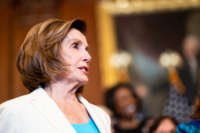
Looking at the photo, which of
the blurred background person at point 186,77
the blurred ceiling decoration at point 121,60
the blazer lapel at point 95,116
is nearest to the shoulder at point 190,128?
the blazer lapel at point 95,116

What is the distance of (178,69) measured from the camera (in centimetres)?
518

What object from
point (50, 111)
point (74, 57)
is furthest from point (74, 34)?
point (50, 111)

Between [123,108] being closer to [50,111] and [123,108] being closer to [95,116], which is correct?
[95,116]

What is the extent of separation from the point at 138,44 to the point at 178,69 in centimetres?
95

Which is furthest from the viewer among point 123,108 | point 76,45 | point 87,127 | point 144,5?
point 144,5

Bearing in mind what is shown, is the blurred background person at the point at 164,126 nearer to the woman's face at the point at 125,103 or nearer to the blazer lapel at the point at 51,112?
the woman's face at the point at 125,103

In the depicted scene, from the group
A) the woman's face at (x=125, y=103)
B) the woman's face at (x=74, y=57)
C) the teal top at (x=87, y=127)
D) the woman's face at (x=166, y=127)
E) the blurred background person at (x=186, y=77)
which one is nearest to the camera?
the teal top at (x=87, y=127)

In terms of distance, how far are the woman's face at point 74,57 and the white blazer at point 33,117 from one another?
235mm

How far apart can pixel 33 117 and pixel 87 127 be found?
1.24 feet

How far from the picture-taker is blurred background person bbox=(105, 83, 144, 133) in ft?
11.8

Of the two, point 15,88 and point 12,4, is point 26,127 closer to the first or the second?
point 15,88

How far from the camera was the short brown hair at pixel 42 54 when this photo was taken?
1.69 metres

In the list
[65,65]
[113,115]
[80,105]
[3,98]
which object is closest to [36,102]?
[65,65]

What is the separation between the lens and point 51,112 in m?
1.53
